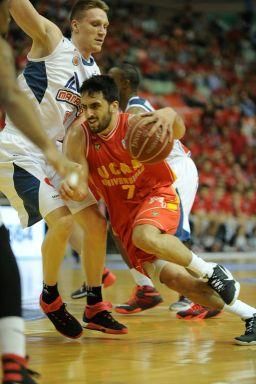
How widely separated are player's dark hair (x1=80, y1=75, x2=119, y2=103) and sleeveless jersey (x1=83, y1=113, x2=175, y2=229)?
0.21 m

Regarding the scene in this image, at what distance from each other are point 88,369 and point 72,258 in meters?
10.2

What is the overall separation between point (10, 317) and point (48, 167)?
2390 millimetres

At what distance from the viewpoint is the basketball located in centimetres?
477

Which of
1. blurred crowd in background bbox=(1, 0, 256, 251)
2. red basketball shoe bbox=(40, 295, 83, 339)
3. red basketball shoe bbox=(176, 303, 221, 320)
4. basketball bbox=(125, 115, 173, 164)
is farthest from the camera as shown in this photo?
blurred crowd in background bbox=(1, 0, 256, 251)

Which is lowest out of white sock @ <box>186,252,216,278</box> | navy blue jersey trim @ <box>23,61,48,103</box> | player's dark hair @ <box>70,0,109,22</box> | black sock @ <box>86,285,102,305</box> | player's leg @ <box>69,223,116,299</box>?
player's leg @ <box>69,223,116,299</box>

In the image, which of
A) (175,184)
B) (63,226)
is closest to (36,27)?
(63,226)

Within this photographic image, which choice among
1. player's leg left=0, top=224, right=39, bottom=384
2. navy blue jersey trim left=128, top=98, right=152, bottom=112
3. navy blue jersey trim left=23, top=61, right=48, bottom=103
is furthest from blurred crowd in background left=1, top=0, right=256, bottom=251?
player's leg left=0, top=224, right=39, bottom=384

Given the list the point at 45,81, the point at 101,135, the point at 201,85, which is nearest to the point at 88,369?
the point at 101,135

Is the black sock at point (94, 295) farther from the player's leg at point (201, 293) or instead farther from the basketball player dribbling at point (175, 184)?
the basketball player dribbling at point (175, 184)

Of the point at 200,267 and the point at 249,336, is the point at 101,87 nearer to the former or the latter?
the point at 200,267

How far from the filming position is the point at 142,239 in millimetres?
4863

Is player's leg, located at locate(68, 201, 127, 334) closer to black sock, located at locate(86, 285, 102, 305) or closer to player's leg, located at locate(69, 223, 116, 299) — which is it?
black sock, located at locate(86, 285, 102, 305)

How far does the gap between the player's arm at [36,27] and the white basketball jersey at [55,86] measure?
0.06 metres

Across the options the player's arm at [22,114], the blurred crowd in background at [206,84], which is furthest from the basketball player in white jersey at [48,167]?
the blurred crowd in background at [206,84]
